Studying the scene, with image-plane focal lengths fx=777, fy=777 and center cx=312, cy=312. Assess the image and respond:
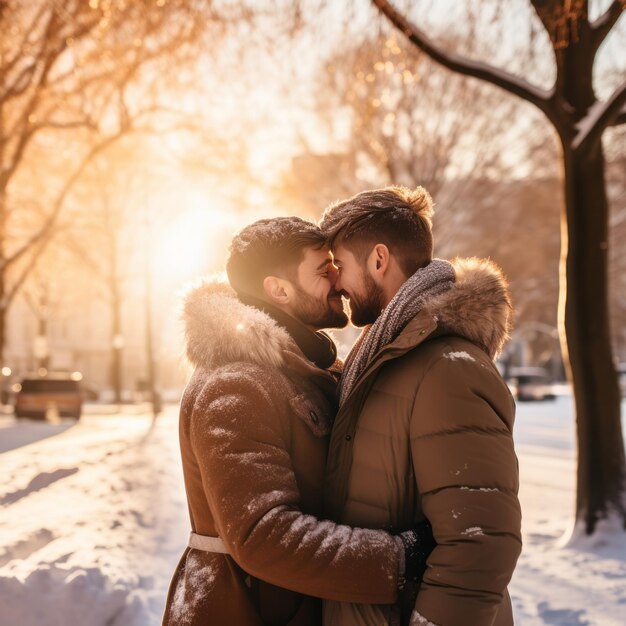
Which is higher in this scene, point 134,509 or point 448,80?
point 448,80

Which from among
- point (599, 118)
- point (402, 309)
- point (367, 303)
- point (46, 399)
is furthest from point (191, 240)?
point (402, 309)

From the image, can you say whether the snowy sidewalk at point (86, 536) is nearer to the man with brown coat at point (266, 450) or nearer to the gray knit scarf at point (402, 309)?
the man with brown coat at point (266, 450)

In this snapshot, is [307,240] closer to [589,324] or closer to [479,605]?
[479,605]

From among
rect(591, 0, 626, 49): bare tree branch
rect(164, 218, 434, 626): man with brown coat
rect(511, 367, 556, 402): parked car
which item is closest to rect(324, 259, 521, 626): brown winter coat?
rect(164, 218, 434, 626): man with brown coat

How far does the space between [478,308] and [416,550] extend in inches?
30.2

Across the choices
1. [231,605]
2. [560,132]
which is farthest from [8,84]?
[231,605]

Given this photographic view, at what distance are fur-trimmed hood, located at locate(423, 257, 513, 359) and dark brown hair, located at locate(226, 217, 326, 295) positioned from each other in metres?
0.54

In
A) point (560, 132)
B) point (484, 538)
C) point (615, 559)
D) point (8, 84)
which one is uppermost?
point (8, 84)

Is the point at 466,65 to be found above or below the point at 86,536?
above

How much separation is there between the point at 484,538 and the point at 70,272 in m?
40.7

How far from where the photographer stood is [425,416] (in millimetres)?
2305

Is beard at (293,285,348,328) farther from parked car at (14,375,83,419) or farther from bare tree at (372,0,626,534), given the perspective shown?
parked car at (14,375,83,419)

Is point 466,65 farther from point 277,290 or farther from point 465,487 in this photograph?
point 465,487

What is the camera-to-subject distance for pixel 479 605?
85.8 inches
